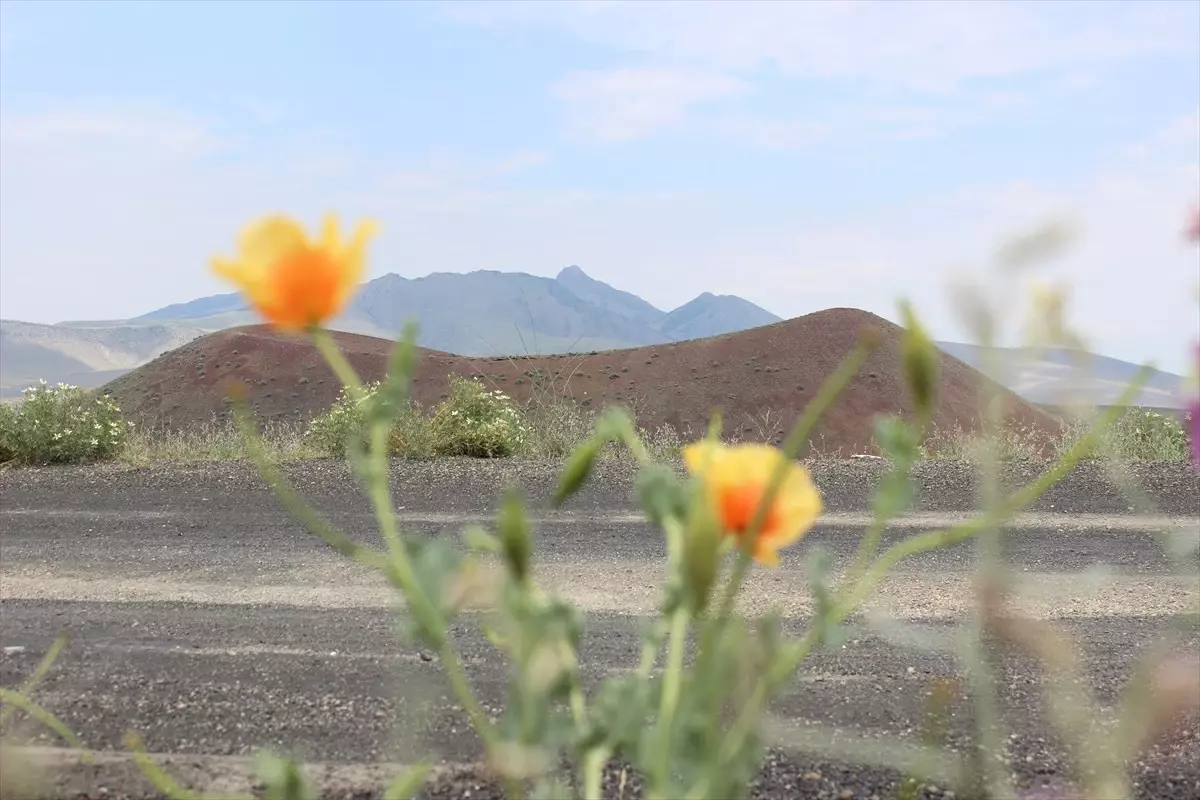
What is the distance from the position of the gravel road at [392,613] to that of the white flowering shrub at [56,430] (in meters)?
0.54

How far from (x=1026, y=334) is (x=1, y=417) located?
25.1 feet

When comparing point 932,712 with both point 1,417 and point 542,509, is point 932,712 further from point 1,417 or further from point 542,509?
point 1,417

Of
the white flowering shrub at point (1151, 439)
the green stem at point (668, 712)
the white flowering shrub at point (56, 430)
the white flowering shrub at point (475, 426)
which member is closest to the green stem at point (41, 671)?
the green stem at point (668, 712)

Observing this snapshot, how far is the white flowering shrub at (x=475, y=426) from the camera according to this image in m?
7.09

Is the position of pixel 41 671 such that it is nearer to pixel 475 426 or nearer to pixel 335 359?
pixel 335 359

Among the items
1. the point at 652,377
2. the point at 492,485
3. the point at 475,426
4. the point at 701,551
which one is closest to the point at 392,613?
the point at 492,485

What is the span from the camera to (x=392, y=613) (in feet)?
10.7

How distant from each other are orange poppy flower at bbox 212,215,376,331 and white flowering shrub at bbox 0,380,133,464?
7155mm

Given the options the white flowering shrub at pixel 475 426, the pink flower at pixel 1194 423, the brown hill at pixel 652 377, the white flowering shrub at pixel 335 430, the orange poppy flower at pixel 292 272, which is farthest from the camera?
the brown hill at pixel 652 377

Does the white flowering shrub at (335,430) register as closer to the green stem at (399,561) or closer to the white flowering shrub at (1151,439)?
the white flowering shrub at (1151,439)

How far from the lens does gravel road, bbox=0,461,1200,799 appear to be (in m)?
1.83

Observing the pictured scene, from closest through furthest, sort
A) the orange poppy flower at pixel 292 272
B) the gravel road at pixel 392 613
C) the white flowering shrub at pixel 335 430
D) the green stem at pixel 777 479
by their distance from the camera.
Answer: the green stem at pixel 777 479 < the orange poppy flower at pixel 292 272 < the gravel road at pixel 392 613 < the white flowering shrub at pixel 335 430

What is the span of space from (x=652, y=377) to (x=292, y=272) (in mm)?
19957

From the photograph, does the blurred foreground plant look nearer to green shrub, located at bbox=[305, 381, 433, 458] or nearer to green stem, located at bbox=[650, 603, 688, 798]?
green stem, located at bbox=[650, 603, 688, 798]
